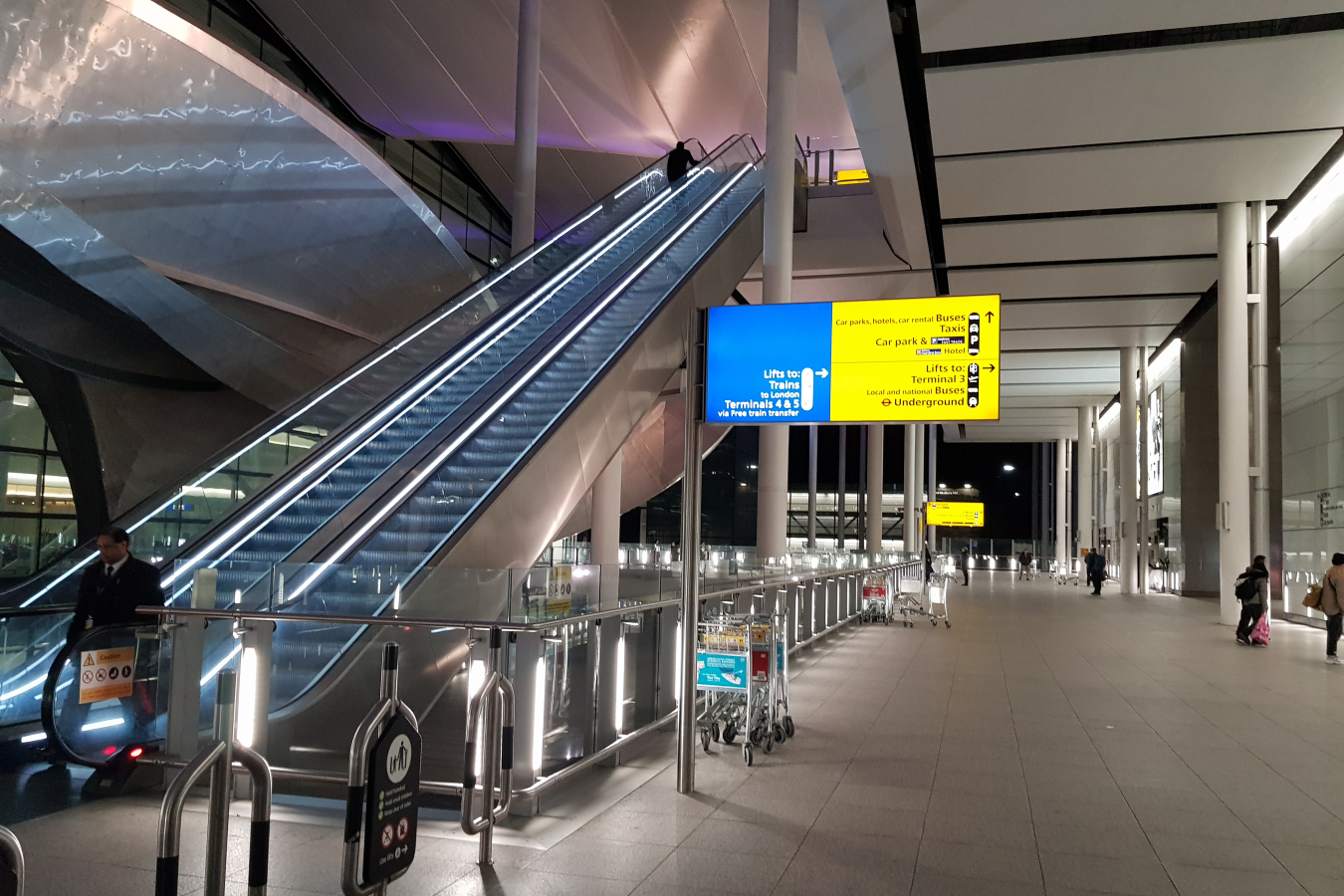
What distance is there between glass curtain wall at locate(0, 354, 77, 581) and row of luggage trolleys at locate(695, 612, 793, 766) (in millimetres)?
11218

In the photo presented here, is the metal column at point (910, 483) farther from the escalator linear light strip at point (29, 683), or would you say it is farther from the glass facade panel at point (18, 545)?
the escalator linear light strip at point (29, 683)

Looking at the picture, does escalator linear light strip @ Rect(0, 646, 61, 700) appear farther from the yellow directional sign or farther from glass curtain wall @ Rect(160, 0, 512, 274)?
glass curtain wall @ Rect(160, 0, 512, 274)

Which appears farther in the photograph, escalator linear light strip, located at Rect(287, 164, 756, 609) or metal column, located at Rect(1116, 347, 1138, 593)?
metal column, located at Rect(1116, 347, 1138, 593)

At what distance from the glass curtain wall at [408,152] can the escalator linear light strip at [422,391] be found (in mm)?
5666

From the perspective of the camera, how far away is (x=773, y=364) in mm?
6875

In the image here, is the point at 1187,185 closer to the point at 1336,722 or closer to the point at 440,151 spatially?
the point at 1336,722

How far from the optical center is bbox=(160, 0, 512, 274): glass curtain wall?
2288cm

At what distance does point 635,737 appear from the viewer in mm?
7246

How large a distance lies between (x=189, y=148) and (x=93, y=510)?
5.69 metres

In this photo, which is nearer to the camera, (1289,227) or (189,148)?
(189,148)

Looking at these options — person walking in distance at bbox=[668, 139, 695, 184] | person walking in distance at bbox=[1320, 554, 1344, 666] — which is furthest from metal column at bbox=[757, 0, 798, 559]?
person walking in distance at bbox=[1320, 554, 1344, 666]

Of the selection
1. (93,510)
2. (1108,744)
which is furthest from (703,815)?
(93,510)

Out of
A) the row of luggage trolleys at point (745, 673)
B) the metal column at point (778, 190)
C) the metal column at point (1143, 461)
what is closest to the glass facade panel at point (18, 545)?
the metal column at point (778, 190)

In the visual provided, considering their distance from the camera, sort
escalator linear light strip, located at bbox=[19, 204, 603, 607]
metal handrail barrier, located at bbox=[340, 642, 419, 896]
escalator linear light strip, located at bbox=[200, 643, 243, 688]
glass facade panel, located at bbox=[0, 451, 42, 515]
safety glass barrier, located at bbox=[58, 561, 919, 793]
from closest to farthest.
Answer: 1. metal handrail barrier, located at bbox=[340, 642, 419, 896]
2. safety glass barrier, located at bbox=[58, 561, 919, 793]
3. escalator linear light strip, located at bbox=[200, 643, 243, 688]
4. escalator linear light strip, located at bbox=[19, 204, 603, 607]
5. glass facade panel, located at bbox=[0, 451, 42, 515]
